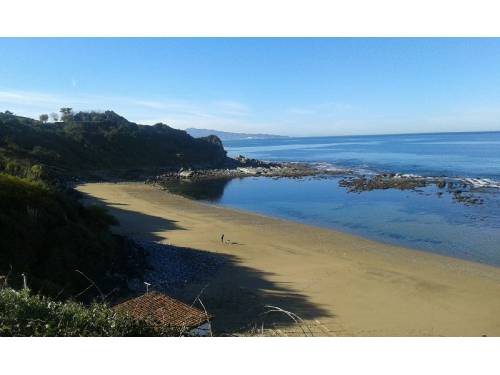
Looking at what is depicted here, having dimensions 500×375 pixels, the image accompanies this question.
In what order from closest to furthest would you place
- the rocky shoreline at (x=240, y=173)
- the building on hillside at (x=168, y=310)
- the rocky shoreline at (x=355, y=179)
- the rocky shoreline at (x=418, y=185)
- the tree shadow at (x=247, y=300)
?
1. the building on hillside at (x=168, y=310)
2. the tree shadow at (x=247, y=300)
3. the rocky shoreline at (x=418, y=185)
4. the rocky shoreline at (x=355, y=179)
5. the rocky shoreline at (x=240, y=173)

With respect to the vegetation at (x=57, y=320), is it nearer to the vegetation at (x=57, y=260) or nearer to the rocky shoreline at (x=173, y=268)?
the vegetation at (x=57, y=260)

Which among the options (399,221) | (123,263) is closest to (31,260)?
(123,263)

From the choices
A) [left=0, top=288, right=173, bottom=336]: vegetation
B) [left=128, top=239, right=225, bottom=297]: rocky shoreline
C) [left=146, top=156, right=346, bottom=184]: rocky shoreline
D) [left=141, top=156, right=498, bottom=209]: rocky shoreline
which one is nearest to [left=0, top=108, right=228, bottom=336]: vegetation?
[left=0, top=288, right=173, bottom=336]: vegetation

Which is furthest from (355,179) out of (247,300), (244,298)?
(247,300)

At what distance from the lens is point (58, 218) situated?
1440 cm

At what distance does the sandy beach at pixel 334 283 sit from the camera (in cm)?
1256

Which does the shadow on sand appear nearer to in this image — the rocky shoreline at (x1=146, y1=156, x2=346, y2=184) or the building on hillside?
the building on hillside

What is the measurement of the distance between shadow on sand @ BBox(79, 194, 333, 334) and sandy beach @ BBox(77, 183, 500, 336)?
31mm

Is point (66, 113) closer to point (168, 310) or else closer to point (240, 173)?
point (240, 173)

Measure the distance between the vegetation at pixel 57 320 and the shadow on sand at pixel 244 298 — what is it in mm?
6382

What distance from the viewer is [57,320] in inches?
151

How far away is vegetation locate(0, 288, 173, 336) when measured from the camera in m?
3.55

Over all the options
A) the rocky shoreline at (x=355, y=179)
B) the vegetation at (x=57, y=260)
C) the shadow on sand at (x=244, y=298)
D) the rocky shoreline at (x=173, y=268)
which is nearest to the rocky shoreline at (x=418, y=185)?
the rocky shoreline at (x=355, y=179)

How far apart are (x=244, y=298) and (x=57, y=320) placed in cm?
1060
